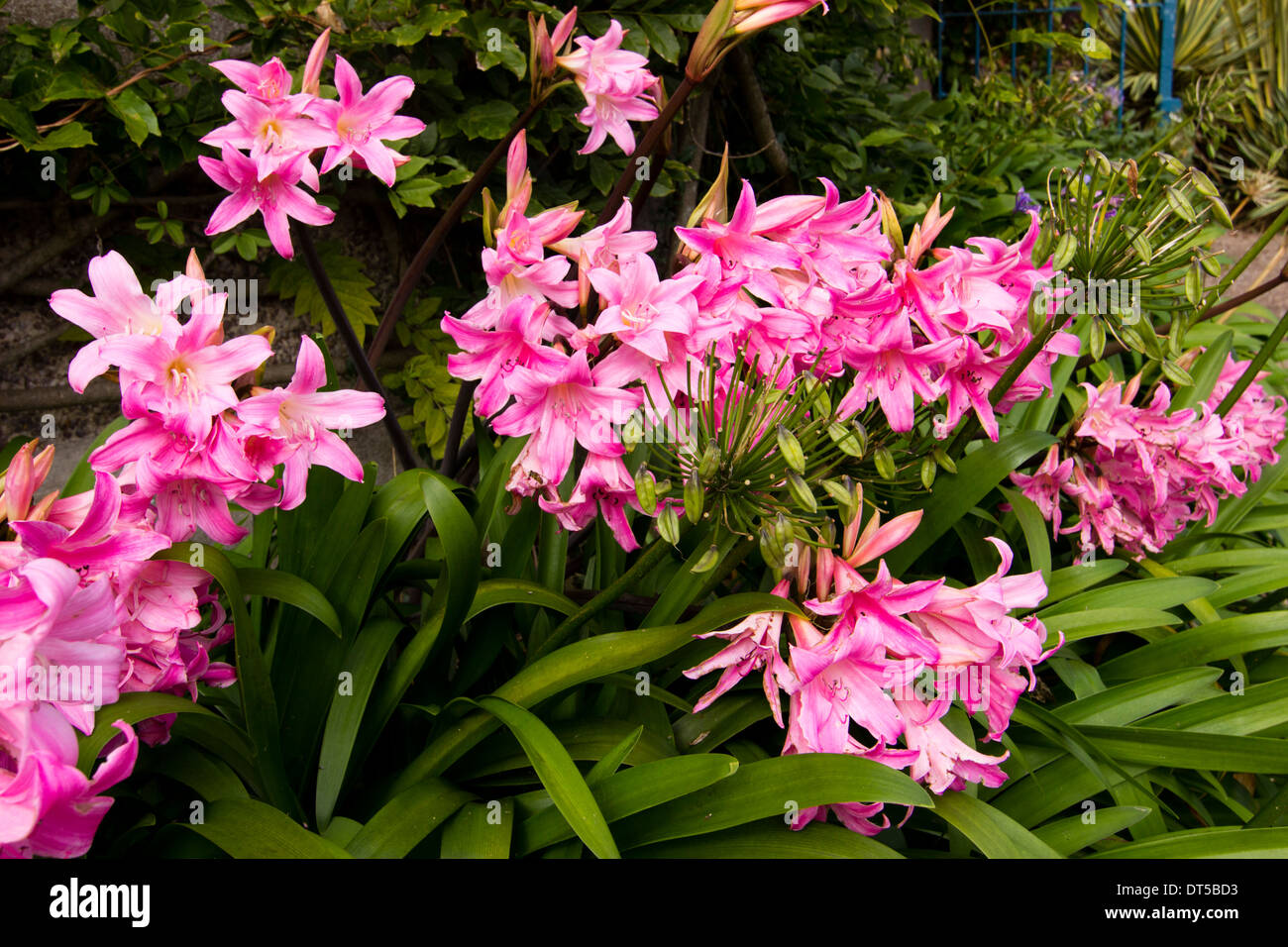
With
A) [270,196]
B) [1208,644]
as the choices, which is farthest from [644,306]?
[1208,644]

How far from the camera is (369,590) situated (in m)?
1.59

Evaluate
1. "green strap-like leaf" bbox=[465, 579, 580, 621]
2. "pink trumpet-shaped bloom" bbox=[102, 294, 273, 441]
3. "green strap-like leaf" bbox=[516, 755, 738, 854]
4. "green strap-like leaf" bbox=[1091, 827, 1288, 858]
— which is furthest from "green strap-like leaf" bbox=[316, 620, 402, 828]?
"green strap-like leaf" bbox=[1091, 827, 1288, 858]

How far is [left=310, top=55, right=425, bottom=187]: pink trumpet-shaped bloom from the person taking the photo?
1403 mm

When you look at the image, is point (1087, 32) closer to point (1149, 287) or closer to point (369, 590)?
point (1149, 287)

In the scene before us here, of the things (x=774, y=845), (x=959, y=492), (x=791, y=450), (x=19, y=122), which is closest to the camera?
(x=791, y=450)

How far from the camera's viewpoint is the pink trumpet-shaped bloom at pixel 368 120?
1.40 m

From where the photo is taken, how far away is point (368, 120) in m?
1.46

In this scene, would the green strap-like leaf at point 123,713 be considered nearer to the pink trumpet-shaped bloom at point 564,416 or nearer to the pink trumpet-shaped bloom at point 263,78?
the pink trumpet-shaped bloom at point 564,416

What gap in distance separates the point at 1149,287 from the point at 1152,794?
2.89 ft

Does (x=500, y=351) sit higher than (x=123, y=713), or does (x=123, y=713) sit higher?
(x=500, y=351)

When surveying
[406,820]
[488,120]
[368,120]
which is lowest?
[406,820]

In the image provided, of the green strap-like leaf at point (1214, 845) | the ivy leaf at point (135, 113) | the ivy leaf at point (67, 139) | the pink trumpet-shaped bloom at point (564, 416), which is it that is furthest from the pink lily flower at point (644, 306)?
the ivy leaf at point (67, 139)

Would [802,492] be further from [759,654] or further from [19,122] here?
[19,122]
